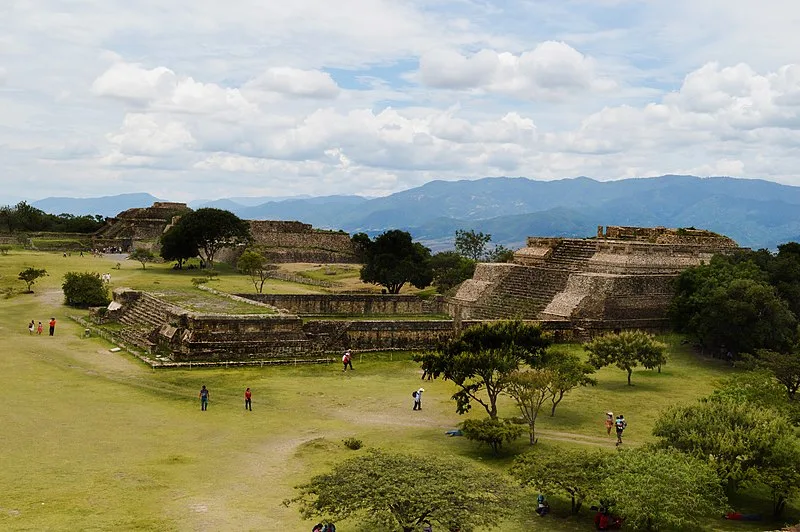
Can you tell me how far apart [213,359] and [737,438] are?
19.1 m

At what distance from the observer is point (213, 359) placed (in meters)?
29.4

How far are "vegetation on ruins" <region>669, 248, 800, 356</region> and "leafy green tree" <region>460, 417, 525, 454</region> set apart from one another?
50.7 ft

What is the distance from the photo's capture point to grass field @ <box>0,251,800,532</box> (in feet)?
51.0

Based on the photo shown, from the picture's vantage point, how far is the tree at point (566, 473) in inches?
639

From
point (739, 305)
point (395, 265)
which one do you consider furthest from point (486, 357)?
point (395, 265)

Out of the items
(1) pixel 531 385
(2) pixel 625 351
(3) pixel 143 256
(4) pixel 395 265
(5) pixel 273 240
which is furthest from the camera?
(5) pixel 273 240

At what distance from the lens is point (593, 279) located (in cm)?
3759

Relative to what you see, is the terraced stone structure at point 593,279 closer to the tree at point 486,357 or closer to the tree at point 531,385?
the tree at point 486,357

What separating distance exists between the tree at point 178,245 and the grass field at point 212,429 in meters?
23.8

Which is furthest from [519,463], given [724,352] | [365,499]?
[724,352]

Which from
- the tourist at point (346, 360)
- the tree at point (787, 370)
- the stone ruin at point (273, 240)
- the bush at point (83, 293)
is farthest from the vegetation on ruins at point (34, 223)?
the tree at point (787, 370)

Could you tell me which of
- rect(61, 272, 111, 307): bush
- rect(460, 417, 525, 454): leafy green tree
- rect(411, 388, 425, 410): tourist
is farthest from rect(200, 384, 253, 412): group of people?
rect(61, 272, 111, 307): bush

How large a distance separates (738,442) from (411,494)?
7.86 meters

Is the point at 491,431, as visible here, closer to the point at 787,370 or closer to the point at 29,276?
the point at 787,370
